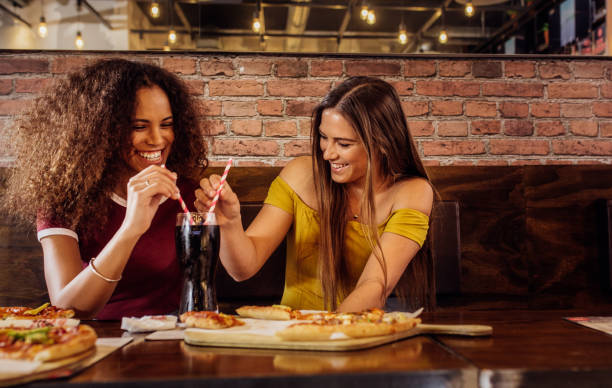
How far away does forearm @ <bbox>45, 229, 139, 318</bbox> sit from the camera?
45.2 inches

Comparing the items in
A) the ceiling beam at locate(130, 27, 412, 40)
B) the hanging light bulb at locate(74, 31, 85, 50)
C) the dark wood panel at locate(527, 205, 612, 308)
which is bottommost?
the dark wood panel at locate(527, 205, 612, 308)

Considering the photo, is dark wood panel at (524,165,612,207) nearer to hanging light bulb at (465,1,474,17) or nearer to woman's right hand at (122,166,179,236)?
hanging light bulb at (465,1,474,17)

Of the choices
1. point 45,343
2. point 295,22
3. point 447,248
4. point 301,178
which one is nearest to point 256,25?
point 295,22

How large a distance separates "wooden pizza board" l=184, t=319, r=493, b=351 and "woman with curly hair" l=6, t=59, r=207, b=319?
64cm

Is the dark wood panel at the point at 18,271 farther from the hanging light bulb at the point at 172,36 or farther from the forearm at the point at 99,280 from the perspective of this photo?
the hanging light bulb at the point at 172,36

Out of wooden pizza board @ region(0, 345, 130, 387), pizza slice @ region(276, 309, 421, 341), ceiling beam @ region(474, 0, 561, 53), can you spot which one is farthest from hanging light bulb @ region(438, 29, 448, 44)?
wooden pizza board @ region(0, 345, 130, 387)

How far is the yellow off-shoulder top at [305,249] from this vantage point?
1.55 m

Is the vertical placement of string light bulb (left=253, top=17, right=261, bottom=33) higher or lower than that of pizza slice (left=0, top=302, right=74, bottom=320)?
higher

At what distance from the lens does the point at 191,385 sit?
0.54m

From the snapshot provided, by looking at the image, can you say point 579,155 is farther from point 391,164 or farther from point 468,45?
point 391,164

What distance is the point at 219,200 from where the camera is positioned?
4.12 ft

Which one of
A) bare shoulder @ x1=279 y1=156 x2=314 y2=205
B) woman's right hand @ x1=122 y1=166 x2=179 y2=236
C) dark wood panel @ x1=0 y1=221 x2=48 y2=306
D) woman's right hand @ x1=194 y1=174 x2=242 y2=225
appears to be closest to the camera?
woman's right hand @ x1=122 y1=166 x2=179 y2=236

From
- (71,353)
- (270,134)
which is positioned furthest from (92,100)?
(71,353)

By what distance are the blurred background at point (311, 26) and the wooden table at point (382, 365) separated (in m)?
1.57
